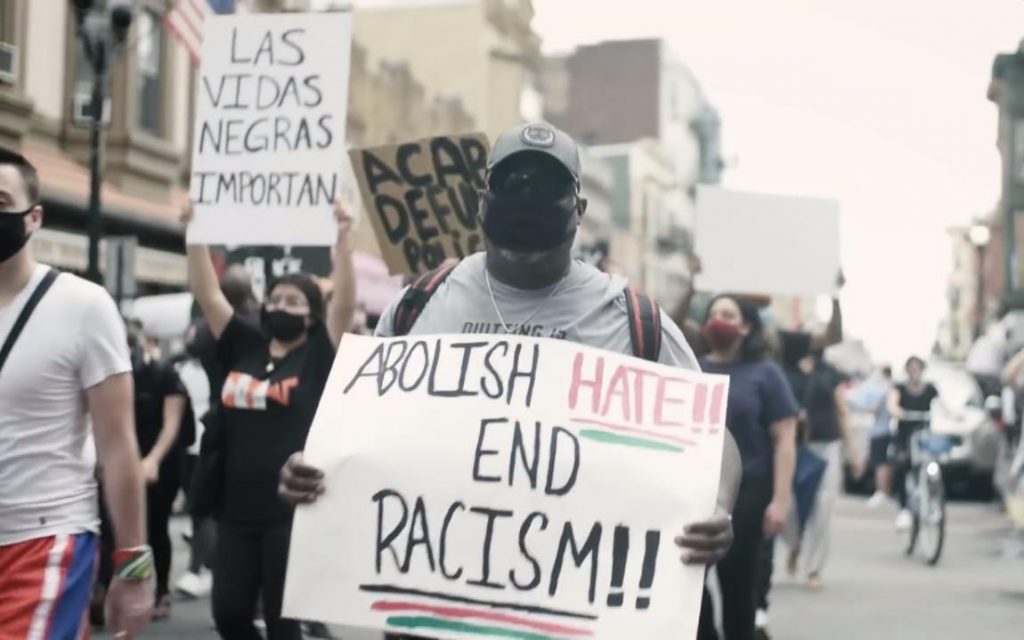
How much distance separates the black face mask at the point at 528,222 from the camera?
11.6 ft

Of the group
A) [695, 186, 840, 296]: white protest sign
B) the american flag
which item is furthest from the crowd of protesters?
the american flag

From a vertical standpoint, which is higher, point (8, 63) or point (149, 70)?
point (149, 70)

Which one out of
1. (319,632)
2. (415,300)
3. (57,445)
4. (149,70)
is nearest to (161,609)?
(319,632)

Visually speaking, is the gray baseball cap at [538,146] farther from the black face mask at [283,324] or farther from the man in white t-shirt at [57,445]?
the black face mask at [283,324]

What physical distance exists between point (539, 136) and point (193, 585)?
7.44m

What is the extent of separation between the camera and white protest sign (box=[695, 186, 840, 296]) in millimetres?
10492

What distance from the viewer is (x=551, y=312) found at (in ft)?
12.0

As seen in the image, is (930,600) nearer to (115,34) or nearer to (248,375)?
(248,375)

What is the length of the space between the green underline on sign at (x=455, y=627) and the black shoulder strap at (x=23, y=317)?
115 centimetres

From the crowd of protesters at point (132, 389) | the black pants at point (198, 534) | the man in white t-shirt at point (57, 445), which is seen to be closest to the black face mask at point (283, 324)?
the crowd of protesters at point (132, 389)

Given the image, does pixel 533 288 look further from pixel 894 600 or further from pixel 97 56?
pixel 97 56

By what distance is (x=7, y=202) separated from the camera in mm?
3975

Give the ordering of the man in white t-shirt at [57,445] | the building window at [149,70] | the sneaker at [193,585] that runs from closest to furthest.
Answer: the man in white t-shirt at [57,445] → the sneaker at [193,585] → the building window at [149,70]

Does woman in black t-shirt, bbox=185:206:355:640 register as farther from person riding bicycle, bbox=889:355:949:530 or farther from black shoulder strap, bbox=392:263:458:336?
person riding bicycle, bbox=889:355:949:530
